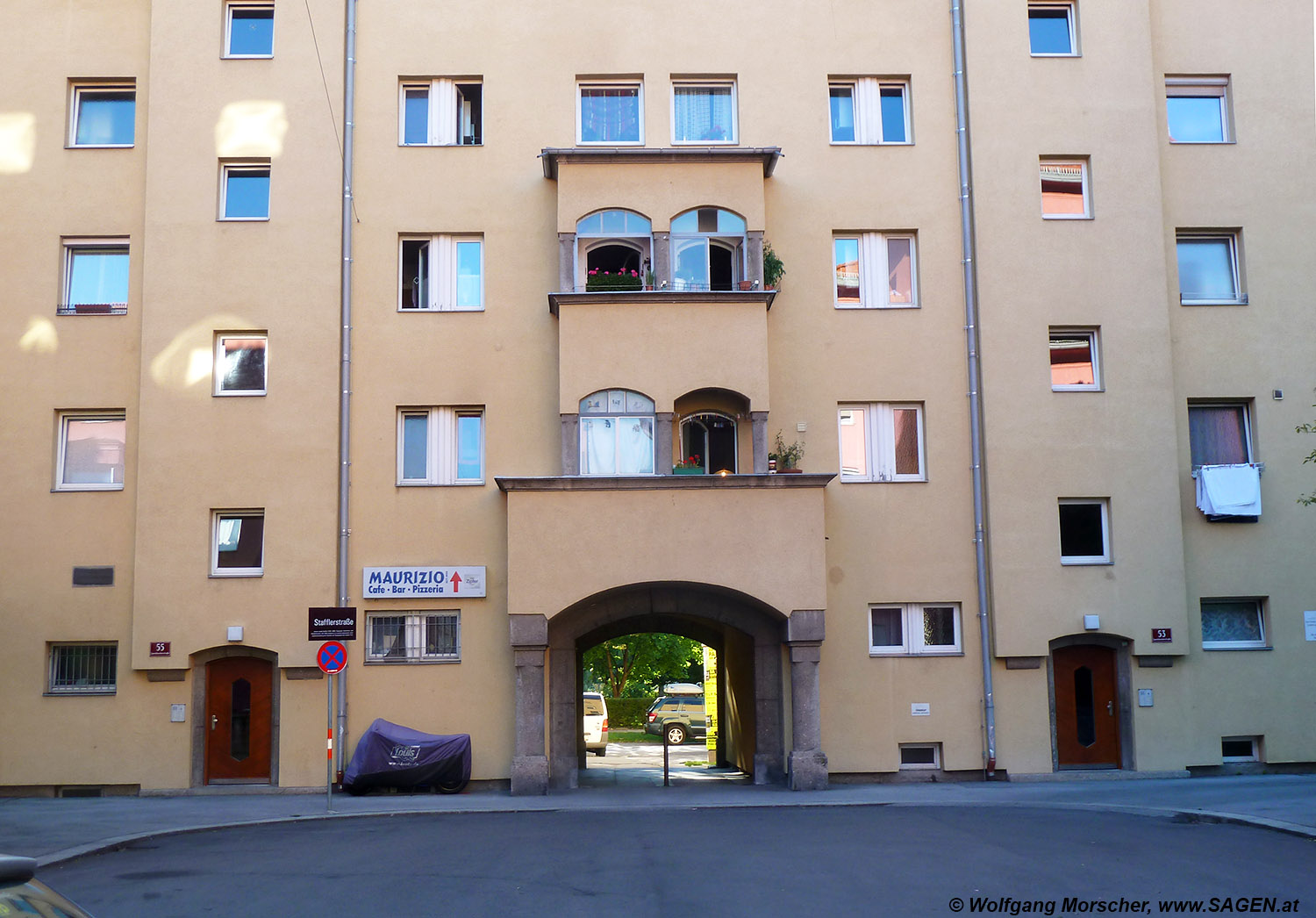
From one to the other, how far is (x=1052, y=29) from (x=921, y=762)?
13.9 metres

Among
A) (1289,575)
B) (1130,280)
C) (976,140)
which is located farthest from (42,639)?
(1289,575)

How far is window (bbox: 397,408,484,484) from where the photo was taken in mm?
22000

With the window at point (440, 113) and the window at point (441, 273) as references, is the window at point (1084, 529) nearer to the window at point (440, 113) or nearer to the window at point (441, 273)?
the window at point (441, 273)

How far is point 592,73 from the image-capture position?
896 inches

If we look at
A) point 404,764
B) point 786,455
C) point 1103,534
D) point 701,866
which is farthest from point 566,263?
point 701,866

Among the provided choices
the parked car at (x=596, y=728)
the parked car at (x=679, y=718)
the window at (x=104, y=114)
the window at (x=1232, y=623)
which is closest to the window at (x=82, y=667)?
the window at (x=104, y=114)

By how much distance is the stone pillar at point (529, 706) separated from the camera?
20.3 m

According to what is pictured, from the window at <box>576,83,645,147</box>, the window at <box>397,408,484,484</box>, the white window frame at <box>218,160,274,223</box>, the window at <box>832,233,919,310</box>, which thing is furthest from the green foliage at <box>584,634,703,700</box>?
the white window frame at <box>218,160,274,223</box>

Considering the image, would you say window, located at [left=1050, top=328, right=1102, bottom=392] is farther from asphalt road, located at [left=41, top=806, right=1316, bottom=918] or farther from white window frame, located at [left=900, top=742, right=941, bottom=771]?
asphalt road, located at [left=41, top=806, right=1316, bottom=918]

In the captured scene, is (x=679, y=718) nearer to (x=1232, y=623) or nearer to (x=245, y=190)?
(x=1232, y=623)

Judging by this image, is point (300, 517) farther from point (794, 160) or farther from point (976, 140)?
point (976, 140)

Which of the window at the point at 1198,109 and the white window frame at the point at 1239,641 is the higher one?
the window at the point at 1198,109

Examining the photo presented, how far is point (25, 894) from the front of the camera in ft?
14.2

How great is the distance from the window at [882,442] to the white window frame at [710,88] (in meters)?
5.39
